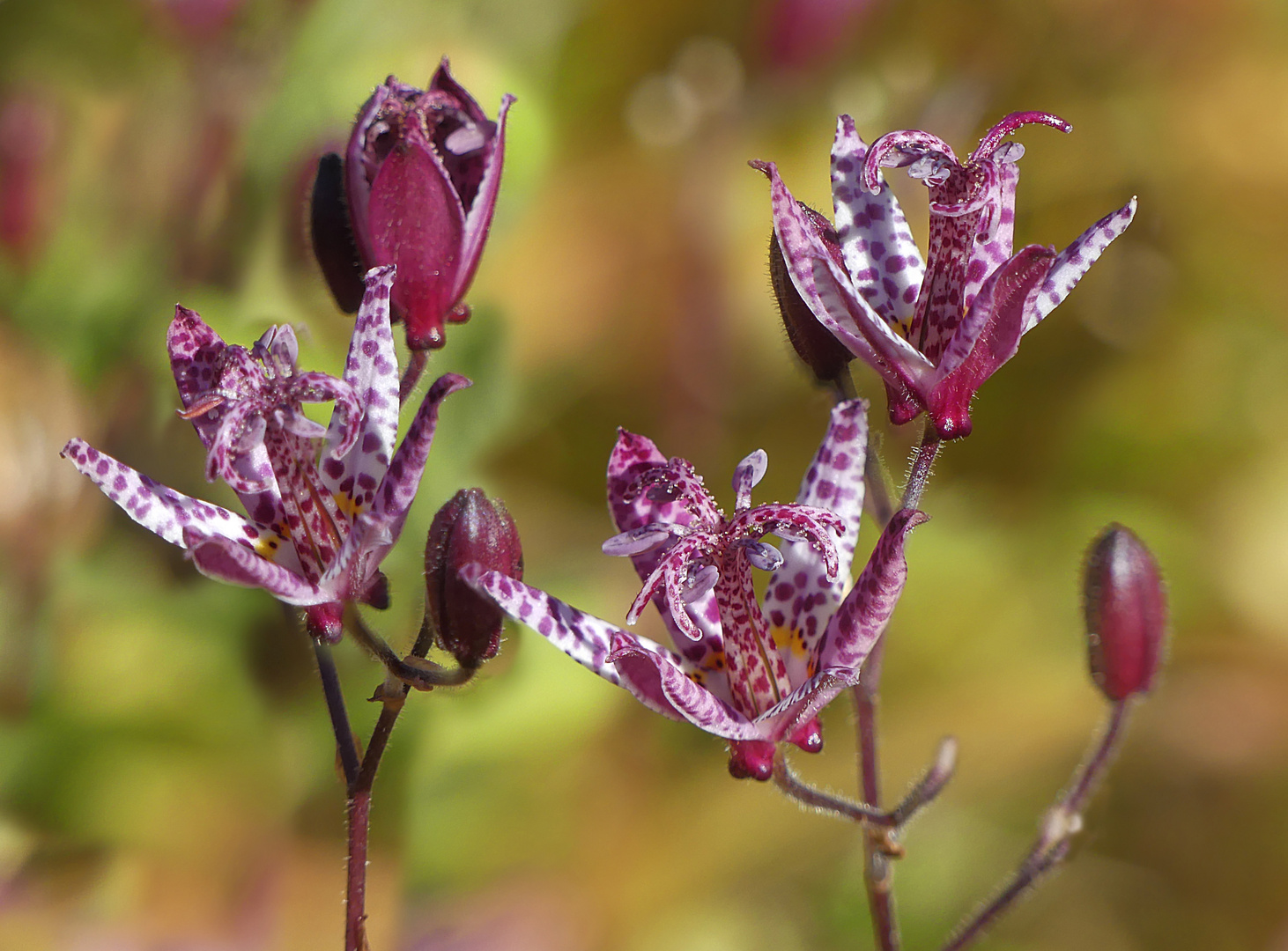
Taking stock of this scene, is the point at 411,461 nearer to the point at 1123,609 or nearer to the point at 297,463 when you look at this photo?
the point at 297,463

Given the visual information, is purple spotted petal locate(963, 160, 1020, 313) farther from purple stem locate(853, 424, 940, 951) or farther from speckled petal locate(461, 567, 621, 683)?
speckled petal locate(461, 567, 621, 683)

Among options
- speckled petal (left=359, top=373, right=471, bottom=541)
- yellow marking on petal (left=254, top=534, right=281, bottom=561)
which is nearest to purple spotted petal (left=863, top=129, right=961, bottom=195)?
speckled petal (left=359, top=373, right=471, bottom=541)

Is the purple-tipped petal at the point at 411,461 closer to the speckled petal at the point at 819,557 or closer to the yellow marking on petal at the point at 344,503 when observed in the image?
the yellow marking on petal at the point at 344,503

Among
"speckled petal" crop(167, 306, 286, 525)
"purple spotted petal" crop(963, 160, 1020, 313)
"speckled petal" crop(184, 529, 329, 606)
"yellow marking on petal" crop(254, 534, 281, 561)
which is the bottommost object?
"speckled petal" crop(184, 529, 329, 606)

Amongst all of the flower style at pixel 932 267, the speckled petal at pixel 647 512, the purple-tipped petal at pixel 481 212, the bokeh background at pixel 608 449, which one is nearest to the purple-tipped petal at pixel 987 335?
the flower style at pixel 932 267

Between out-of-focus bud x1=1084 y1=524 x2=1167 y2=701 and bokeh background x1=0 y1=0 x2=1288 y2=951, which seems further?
bokeh background x1=0 y1=0 x2=1288 y2=951

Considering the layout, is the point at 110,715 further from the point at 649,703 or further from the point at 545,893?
the point at 649,703

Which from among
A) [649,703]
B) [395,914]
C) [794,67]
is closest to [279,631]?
[395,914]
